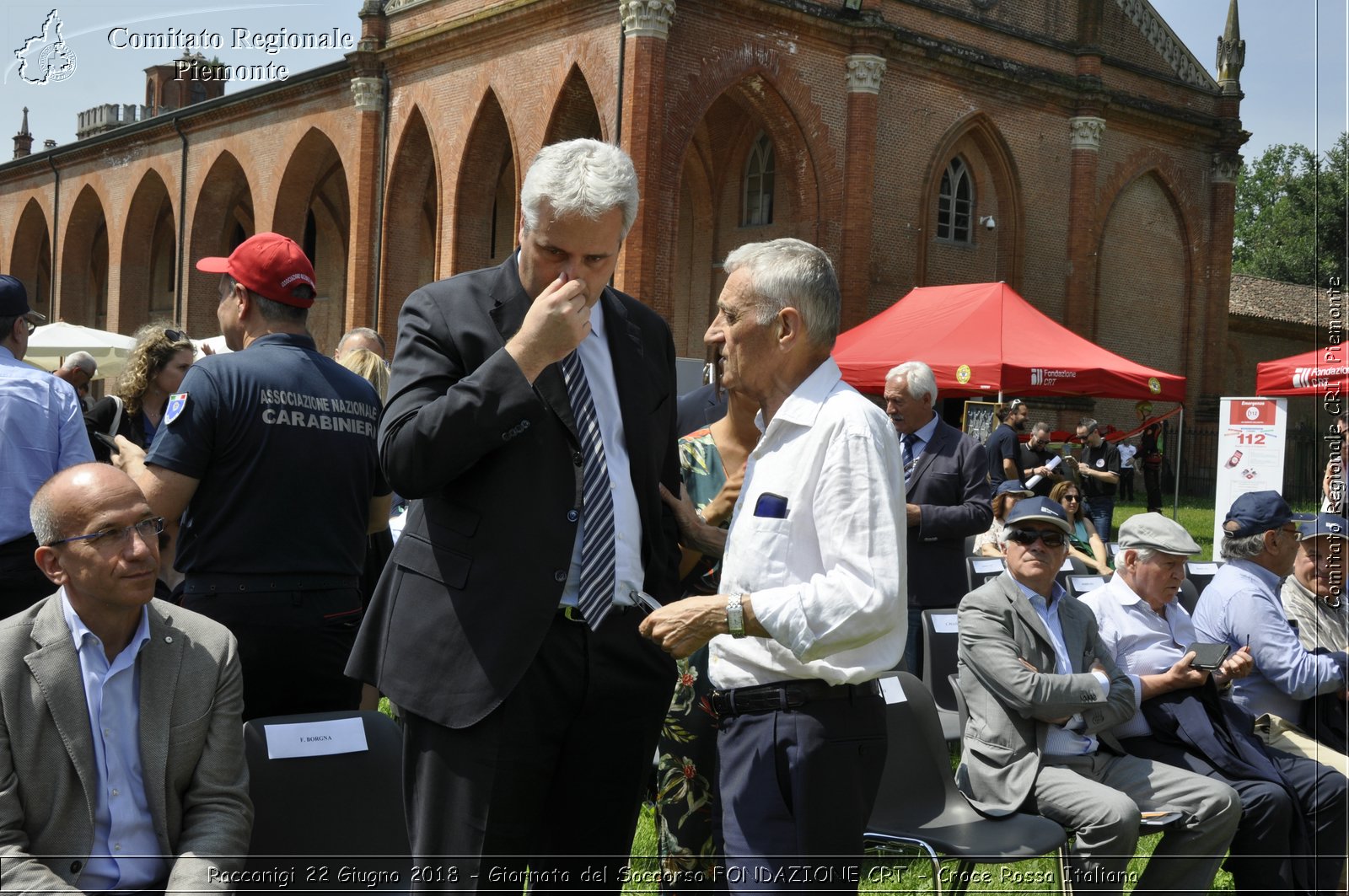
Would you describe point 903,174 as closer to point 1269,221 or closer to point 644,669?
point 644,669

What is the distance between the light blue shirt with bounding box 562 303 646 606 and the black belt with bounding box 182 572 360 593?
4.77 feet

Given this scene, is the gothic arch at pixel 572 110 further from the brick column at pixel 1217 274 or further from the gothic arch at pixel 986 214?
the brick column at pixel 1217 274

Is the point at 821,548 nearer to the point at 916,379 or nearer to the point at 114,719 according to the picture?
the point at 114,719

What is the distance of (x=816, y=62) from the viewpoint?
2330 cm

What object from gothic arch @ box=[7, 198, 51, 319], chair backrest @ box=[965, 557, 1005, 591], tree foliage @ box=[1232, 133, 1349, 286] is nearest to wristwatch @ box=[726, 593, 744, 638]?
chair backrest @ box=[965, 557, 1005, 591]

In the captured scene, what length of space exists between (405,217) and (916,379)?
23240 mm

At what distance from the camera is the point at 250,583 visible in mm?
3623

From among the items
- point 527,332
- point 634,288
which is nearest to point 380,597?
point 527,332

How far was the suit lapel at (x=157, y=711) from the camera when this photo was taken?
9.46ft

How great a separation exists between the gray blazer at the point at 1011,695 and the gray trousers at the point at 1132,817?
13cm

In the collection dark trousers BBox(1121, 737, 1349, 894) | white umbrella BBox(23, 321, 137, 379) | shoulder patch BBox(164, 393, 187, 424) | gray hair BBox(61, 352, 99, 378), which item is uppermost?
white umbrella BBox(23, 321, 137, 379)

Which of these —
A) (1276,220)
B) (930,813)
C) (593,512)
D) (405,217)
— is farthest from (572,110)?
(1276,220)

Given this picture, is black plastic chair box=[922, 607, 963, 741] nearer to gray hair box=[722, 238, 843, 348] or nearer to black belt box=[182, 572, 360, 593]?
black belt box=[182, 572, 360, 593]

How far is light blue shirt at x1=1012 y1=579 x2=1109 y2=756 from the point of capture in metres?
4.74
